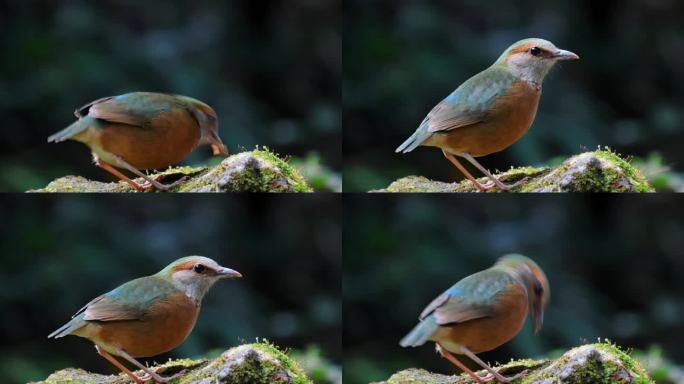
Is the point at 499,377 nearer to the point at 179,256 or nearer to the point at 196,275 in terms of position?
the point at 196,275

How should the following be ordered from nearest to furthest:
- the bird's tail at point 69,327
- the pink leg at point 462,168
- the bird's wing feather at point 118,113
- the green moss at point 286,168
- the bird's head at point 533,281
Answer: the bird's wing feather at point 118,113
the bird's tail at point 69,327
the pink leg at point 462,168
the bird's head at point 533,281
the green moss at point 286,168

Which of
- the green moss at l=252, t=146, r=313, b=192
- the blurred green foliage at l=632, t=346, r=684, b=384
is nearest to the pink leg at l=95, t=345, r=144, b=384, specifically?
the green moss at l=252, t=146, r=313, b=192

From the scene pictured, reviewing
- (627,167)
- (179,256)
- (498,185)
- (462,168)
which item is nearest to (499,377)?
(498,185)

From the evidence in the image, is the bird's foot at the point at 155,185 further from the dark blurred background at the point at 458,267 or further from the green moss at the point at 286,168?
the dark blurred background at the point at 458,267

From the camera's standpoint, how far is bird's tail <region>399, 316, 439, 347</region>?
5.44m

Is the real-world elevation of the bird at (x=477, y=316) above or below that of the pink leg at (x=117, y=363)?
above

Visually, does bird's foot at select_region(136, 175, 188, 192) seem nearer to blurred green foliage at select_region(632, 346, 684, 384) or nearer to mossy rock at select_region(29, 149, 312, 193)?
mossy rock at select_region(29, 149, 312, 193)

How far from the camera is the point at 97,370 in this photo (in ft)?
19.4

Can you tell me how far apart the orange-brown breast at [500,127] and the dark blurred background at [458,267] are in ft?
2.13

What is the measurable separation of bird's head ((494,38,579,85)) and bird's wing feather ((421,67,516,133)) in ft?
0.22

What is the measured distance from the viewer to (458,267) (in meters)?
5.98

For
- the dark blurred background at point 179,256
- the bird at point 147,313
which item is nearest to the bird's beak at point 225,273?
the bird at point 147,313

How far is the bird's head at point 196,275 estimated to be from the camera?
218 inches

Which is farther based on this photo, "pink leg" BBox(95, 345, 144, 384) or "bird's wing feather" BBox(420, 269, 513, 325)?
"pink leg" BBox(95, 345, 144, 384)
